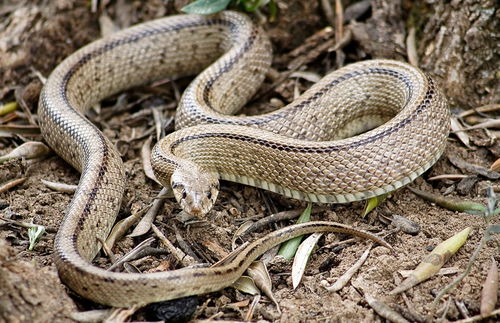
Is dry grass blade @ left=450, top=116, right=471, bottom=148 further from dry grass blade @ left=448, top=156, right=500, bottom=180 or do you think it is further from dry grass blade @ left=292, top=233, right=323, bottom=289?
dry grass blade @ left=292, top=233, right=323, bottom=289

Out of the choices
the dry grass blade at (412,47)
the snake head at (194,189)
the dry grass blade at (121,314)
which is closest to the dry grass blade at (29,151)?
the snake head at (194,189)

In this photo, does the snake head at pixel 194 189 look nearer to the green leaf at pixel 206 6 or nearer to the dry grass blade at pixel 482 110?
the green leaf at pixel 206 6

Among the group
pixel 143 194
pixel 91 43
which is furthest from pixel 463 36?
pixel 91 43

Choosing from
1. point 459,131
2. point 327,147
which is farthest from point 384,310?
point 459,131

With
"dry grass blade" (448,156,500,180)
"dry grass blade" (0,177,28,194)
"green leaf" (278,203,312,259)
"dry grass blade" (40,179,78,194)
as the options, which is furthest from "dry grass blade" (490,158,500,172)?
"dry grass blade" (0,177,28,194)

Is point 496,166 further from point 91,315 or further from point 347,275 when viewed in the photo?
point 91,315

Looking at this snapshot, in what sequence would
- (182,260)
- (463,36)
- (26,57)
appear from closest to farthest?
(182,260) < (463,36) < (26,57)

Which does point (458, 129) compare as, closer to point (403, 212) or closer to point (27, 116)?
point (403, 212)
